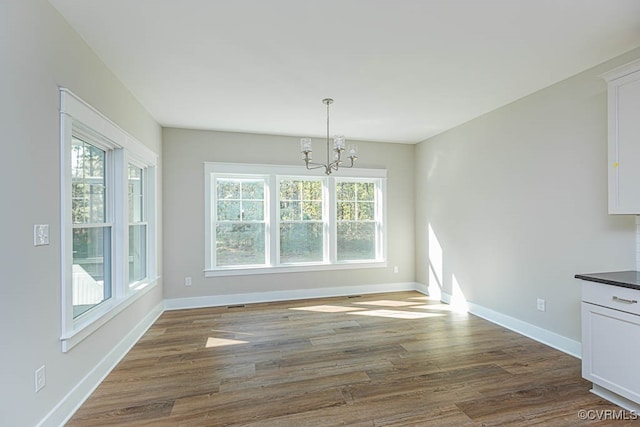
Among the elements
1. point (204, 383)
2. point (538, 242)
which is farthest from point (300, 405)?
point (538, 242)

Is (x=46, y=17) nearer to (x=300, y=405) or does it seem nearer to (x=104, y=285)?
(x=104, y=285)

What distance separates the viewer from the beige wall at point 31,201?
64.6 inches

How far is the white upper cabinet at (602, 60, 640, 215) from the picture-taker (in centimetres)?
239

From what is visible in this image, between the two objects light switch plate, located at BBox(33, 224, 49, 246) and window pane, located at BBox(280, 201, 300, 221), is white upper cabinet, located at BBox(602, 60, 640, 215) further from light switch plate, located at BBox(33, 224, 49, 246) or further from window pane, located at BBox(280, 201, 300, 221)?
light switch plate, located at BBox(33, 224, 49, 246)

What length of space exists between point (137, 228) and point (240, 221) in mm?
1520

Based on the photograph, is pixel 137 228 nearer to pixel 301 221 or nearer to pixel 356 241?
pixel 301 221

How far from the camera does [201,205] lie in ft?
16.1

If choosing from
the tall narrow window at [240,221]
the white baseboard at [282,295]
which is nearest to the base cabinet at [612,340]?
the white baseboard at [282,295]

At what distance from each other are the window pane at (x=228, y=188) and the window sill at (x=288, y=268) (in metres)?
1.13

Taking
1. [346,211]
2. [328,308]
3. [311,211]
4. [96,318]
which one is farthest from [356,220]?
[96,318]

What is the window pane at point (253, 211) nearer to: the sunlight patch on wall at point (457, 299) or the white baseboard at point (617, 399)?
the sunlight patch on wall at point (457, 299)

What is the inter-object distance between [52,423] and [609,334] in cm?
371

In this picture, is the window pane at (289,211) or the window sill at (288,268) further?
the window pane at (289,211)

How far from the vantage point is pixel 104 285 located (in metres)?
2.96
